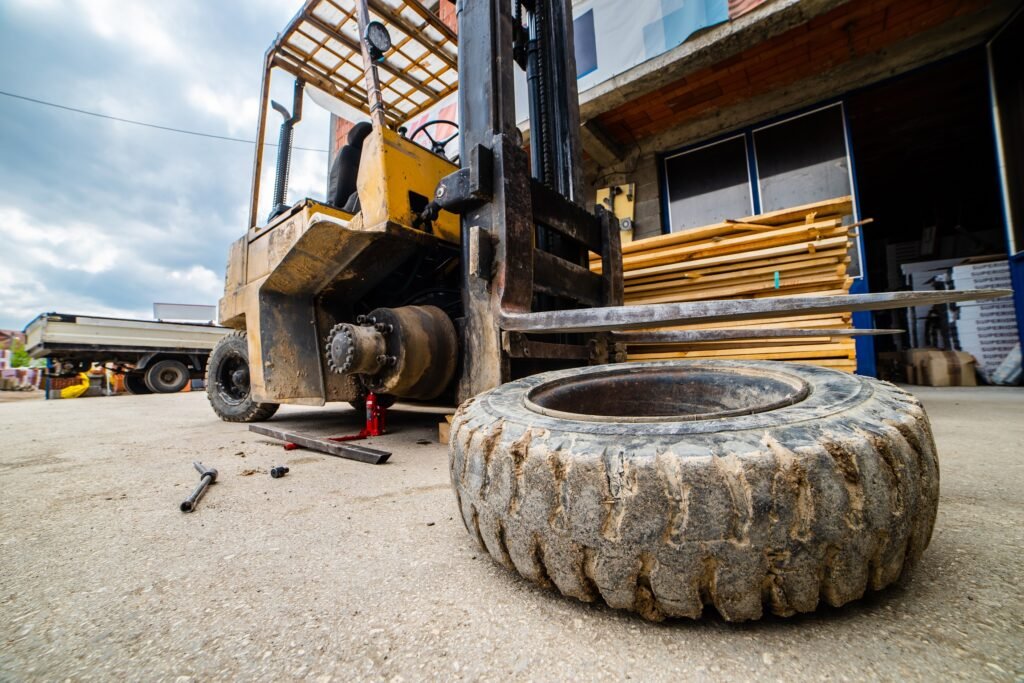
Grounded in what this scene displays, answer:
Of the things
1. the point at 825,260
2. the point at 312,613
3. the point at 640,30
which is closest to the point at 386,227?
the point at 312,613

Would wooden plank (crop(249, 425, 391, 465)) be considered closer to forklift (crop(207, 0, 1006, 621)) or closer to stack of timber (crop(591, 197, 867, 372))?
forklift (crop(207, 0, 1006, 621))

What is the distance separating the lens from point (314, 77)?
408 cm

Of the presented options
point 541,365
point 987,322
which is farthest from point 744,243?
point 987,322

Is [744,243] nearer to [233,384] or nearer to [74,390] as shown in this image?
[233,384]

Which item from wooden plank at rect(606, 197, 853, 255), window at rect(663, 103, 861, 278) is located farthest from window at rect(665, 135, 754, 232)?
wooden plank at rect(606, 197, 853, 255)

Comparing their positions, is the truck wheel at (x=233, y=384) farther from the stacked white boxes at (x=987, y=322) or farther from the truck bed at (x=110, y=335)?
the truck bed at (x=110, y=335)

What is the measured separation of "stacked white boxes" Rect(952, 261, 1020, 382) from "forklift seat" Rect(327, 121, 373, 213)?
7.14 meters

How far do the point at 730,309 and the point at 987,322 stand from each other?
6330mm

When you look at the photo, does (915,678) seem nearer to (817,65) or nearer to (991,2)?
(817,65)

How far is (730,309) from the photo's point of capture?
1374 millimetres

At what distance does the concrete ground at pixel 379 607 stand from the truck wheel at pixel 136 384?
1126 centimetres

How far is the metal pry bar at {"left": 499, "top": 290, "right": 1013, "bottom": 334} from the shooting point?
1.15 meters

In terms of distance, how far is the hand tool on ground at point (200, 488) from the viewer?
4.73ft

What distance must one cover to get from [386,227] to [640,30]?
14.9 feet
